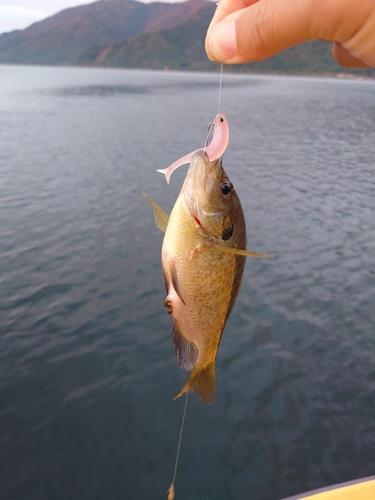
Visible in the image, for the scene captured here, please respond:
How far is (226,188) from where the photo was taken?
2754 mm

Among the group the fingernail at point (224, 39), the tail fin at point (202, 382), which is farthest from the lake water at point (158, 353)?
the fingernail at point (224, 39)

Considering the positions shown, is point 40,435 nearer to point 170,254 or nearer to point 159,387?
point 159,387

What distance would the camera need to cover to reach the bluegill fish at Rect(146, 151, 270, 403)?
2768mm

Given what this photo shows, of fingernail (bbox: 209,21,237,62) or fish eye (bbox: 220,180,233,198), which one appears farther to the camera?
fish eye (bbox: 220,180,233,198)

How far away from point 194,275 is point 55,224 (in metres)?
13.5

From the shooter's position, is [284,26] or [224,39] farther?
[224,39]

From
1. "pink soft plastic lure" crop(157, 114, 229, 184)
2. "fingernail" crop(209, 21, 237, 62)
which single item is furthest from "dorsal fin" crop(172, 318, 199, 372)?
"fingernail" crop(209, 21, 237, 62)

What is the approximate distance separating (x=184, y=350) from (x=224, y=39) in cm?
229

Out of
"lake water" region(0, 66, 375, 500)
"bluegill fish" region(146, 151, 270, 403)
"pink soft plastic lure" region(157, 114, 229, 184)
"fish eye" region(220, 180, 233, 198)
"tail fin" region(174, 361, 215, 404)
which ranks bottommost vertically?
"lake water" region(0, 66, 375, 500)

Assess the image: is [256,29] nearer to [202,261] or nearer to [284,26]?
[284,26]

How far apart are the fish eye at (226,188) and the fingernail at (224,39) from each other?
83 centimetres

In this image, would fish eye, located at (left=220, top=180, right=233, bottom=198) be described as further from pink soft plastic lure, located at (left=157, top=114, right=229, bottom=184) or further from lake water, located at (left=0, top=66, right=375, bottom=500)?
lake water, located at (left=0, top=66, right=375, bottom=500)

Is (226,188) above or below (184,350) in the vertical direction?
above

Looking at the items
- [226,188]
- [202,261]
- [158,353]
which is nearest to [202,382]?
[202,261]
